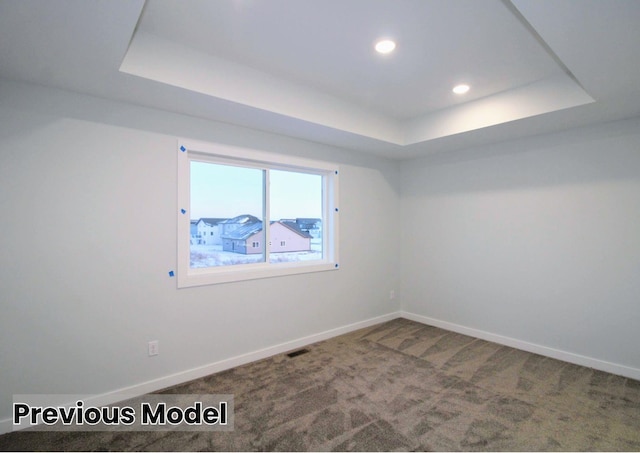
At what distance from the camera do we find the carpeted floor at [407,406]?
6.54 feet

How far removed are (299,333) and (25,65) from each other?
3169mm

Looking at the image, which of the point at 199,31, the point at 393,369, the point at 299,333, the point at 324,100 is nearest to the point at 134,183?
the point at 199,31

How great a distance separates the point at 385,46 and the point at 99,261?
2.65 meters

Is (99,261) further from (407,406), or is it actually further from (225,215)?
(407,406)

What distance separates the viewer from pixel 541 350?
3.36 metres

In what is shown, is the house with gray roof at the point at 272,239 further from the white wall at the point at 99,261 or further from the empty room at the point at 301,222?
the white wall at the point at 99,261

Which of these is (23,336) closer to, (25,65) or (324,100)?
(25,65)

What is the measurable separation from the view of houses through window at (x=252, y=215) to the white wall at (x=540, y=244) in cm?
171

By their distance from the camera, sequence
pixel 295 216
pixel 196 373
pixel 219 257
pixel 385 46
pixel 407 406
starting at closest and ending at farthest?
1. pixel 385 46
2. pixel 407 406
3. pixel 196 373
4. pixel 219 257
5. pixel 295 216

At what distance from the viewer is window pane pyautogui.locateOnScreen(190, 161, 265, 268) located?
9.86 ft

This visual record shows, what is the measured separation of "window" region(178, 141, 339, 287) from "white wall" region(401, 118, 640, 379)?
1534mm

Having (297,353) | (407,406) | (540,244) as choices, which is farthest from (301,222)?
(540,244)

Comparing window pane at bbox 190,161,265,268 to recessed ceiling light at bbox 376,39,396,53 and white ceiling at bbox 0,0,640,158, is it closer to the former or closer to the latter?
white ceiling at bbox 0,0,640,158

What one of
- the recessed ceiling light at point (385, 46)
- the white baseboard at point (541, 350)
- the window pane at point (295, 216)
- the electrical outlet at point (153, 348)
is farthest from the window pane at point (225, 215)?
the white baseboard at point (541, 350)
